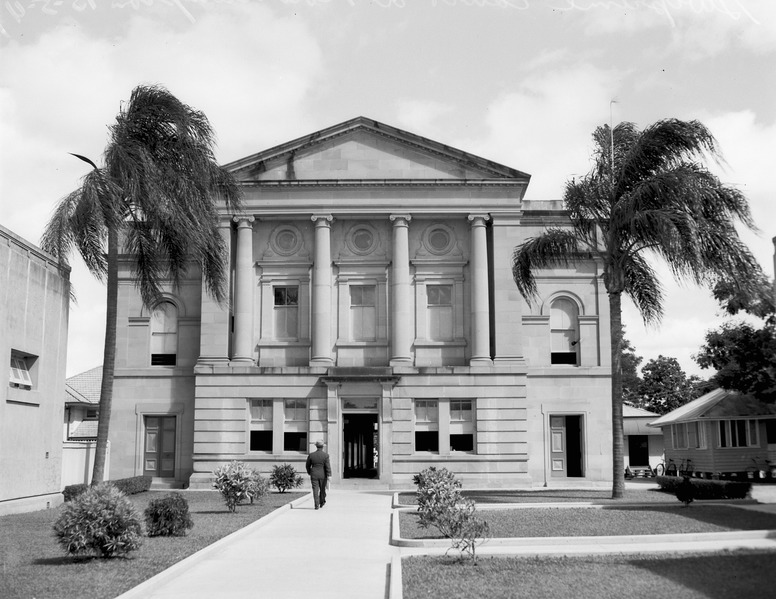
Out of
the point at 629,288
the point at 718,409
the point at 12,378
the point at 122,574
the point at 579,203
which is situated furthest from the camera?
the point at 718,409

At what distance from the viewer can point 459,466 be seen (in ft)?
120

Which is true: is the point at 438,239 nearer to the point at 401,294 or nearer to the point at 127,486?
the point at 401,294

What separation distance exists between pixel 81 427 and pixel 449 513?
44.9 meters

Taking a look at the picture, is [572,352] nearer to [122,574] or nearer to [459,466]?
[459,466]

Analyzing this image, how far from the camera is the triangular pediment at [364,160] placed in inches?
1494

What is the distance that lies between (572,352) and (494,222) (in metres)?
6.65

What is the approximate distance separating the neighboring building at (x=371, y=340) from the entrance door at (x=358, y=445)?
0.30 metres

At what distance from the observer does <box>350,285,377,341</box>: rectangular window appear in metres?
38.4

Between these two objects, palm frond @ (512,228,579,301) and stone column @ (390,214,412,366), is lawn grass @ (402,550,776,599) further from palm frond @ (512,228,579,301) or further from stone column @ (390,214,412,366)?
stone column @ (390,214,412,366)

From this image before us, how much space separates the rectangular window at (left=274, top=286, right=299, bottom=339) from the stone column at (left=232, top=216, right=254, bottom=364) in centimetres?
124

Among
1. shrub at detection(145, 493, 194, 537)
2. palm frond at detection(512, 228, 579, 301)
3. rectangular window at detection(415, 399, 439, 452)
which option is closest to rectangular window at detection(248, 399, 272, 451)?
rectangular window at detection(415, 399, 439, 452)

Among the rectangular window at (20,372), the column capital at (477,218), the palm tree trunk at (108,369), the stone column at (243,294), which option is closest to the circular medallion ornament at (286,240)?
the stone column at (243,294)

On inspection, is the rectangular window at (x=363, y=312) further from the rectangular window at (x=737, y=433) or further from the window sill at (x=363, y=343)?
the rectangular window at (x=737, y=433)

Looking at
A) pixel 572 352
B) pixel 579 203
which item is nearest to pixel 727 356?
pixel 572 352
